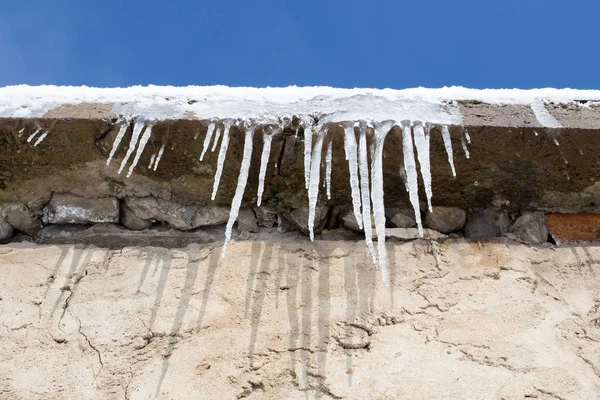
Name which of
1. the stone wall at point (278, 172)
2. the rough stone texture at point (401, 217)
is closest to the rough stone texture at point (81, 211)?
the stone wall at point (278, 172)

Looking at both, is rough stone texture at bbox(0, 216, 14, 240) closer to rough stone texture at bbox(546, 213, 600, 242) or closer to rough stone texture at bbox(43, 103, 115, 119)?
rough stone texture at bbox(43, 103, 115, 119)

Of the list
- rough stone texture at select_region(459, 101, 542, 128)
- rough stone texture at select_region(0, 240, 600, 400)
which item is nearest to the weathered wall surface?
rough stone texture at select_region(459, 101, 542, 128)

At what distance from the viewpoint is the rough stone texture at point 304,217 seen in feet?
6.16

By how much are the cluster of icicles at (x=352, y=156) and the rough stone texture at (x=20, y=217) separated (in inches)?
15.5

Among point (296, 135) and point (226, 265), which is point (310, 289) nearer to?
point (226, 265)

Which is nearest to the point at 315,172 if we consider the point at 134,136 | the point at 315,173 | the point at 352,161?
the point at 315,173

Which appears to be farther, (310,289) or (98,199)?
(98,199)

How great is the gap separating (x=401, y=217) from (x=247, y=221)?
19.9 inches

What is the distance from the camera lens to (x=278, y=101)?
6.01ft

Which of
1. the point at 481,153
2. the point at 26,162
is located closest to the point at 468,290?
the point at 481,153

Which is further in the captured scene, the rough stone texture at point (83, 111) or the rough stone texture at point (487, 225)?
the rough stone texture at point (487, 225)

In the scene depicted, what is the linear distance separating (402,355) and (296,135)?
71cm

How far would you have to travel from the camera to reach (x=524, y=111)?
1.81 meters

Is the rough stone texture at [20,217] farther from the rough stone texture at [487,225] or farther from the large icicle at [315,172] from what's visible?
the rough stone texture at [487,225]
